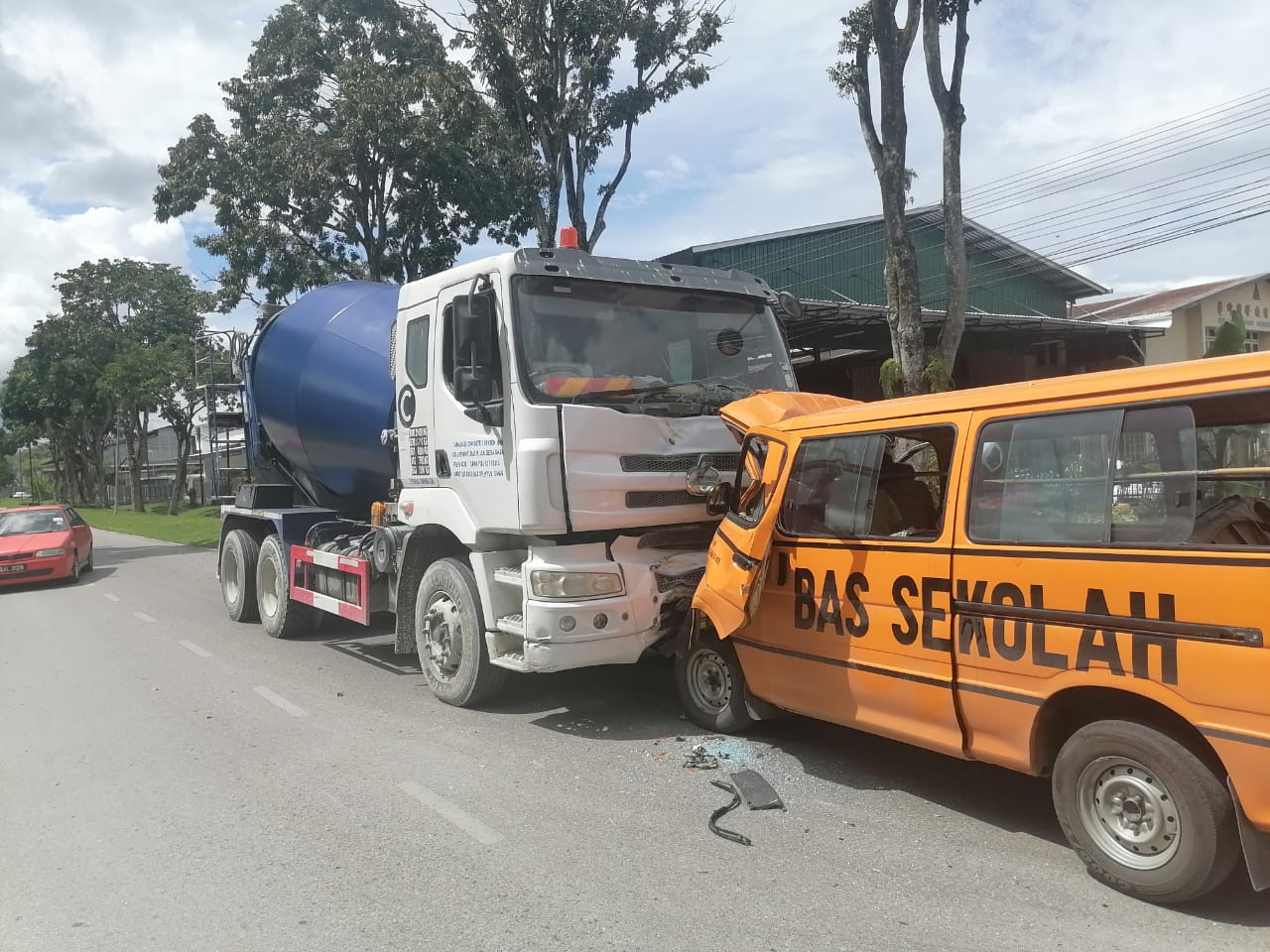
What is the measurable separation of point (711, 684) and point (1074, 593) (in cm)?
267

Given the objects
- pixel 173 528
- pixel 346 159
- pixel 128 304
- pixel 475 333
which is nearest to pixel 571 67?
pixel 346 159

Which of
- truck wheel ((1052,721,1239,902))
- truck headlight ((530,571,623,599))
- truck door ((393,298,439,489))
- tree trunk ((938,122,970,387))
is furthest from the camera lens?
tree trunk ((938,122,970,387))

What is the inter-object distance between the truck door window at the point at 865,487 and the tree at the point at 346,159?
13.0 m

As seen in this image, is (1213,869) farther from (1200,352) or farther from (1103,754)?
(1200,352)

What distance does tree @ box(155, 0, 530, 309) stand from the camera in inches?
683

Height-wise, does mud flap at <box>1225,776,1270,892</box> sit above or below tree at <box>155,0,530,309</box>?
below

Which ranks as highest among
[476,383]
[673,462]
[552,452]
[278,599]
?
[476,383]

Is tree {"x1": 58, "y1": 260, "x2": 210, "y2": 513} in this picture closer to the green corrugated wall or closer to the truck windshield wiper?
the green corrugated wall

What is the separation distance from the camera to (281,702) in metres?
7.14

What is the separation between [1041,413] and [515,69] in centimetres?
1425

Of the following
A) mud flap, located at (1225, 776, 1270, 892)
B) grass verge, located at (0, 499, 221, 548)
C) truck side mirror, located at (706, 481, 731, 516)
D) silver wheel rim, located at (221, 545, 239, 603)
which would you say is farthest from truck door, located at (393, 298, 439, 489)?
grass verge, located at (0, 499, 221, 548)

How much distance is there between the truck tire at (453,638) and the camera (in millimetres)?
6398

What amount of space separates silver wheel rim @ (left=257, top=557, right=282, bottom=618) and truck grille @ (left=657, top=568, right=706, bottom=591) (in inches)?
210

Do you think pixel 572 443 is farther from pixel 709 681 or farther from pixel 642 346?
pixel 709 681
